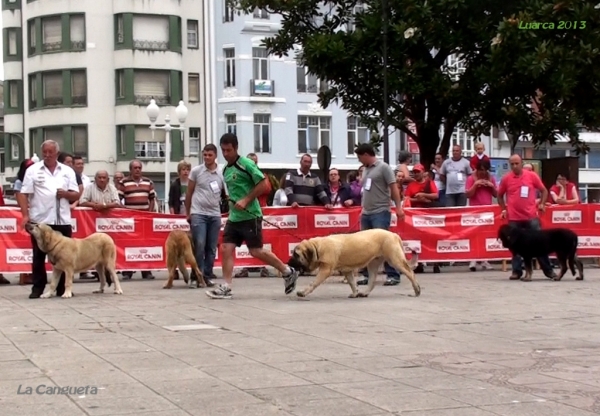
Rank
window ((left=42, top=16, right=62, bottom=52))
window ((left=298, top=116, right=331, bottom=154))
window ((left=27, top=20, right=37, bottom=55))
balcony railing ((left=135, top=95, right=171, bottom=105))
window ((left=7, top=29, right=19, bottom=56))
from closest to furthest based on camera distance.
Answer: window ((left=298, top=116, right=331, bottom=154)) → balcony railing ((left=135, top=95, right=171, bottom=105)) → window ((left=42, top=16, right=62, bottom=52)) → window ((left=27, top=20, right=37, bottom=55)) → window ((left=7, top=29, right=19, bottom=56))

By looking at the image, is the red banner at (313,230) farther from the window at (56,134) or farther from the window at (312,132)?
the window at (56,134)

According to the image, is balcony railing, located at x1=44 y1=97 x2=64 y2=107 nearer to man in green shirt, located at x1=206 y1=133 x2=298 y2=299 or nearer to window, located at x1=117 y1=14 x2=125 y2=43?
window, located at x1=117 y1=14 x2=125 y2=43

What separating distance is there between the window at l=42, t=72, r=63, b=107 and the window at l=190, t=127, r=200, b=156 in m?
7.07

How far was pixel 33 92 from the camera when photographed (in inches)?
2265

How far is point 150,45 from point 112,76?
8.45 feet

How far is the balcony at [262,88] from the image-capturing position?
54219 millimetres

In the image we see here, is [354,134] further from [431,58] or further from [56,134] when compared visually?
[431,58]

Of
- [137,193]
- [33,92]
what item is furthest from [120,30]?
[137,193]

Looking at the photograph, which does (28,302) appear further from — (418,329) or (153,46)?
(153,46)

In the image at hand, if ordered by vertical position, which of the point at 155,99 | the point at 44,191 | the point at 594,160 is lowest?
the point at 44,191

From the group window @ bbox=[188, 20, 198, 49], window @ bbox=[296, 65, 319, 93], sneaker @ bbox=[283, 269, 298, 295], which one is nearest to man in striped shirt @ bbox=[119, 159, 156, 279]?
sneaker @ bbox=[283, 269, 298, 295]

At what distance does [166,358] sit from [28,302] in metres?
4.99

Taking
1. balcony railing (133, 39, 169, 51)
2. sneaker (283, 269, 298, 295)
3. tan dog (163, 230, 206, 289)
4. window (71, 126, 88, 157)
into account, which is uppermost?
balcony railing (133, 39, 169, 51)

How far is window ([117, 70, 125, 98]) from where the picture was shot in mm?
55750
